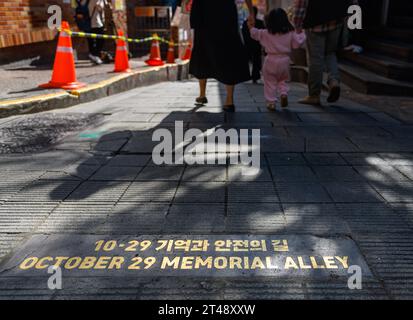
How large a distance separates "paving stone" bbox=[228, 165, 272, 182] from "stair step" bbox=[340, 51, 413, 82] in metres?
4.80

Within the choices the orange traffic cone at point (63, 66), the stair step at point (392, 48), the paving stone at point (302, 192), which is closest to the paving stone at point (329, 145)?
the paving stone at point (302, 192)

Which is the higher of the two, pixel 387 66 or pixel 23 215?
pixel 387 66

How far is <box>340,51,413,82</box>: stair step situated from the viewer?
23.0ft

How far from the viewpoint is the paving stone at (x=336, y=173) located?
10.6 ft

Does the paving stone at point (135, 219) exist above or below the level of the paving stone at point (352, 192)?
above

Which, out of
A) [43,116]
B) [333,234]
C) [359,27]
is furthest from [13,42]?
[333,234]

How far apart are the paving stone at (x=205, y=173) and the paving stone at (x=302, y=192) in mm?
478

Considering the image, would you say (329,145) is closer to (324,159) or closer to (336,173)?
(324,159)

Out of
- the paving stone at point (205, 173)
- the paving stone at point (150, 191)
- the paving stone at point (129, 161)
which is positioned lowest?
the paving stone at point (205, 173)

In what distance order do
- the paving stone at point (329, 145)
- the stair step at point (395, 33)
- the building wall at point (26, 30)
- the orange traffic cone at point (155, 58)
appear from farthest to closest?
the orange traffic cone at point (155, 58), the stair step at point (395, 33), the building wall at point (26, 30), the paving stone at point (329, 145)

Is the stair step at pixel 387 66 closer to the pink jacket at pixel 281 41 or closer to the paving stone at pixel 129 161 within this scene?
the pink jacket at pixel 281 41

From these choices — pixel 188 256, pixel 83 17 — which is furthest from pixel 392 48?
pixel 188 256

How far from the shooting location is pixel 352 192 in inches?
117

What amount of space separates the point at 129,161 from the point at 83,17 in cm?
741
